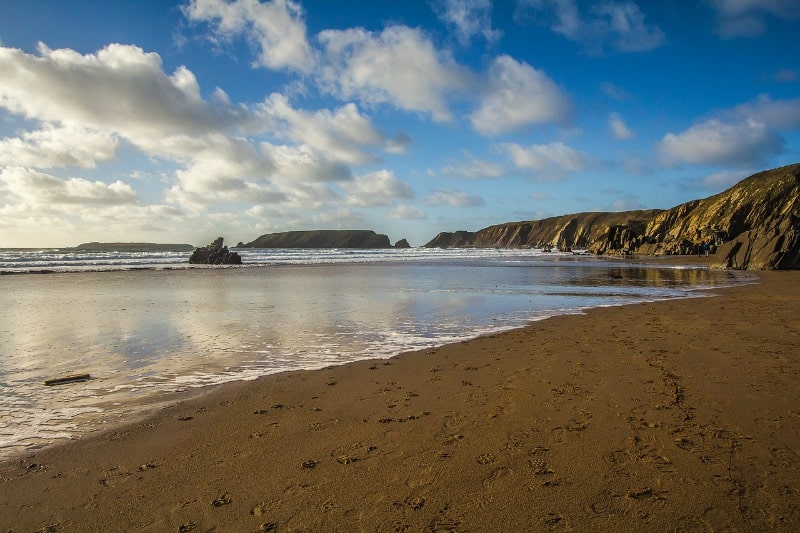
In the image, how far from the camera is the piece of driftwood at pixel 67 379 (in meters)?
7.41

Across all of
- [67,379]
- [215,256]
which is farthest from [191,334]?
[215,256]

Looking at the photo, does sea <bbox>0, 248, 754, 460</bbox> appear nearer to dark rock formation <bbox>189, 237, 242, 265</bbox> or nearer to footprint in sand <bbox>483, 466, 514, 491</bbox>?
footprint in sand <bbox>483, 466, 514, 491</bbox>

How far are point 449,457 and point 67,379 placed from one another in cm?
691

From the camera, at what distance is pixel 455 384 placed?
726 cm

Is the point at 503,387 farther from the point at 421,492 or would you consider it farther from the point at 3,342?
the point at 3,342

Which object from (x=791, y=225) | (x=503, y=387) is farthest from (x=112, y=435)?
(x=791, y=225)

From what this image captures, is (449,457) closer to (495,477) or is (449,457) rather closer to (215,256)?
(495,477)

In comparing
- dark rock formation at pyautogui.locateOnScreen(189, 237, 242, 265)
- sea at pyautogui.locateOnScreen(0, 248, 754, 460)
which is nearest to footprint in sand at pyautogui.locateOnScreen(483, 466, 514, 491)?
sea at pyautogui.locateOnScreen(0, 248, 754, 460)

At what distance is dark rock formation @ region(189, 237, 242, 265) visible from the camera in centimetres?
5903

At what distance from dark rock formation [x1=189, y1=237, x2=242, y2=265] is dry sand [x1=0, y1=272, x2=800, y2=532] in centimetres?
5535

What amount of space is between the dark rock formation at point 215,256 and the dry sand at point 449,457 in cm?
5535

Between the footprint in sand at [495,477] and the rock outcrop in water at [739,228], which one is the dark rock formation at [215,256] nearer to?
the rock outcrop in water at [739,228]

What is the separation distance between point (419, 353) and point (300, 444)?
4762mm

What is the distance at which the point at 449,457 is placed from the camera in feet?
15.1
